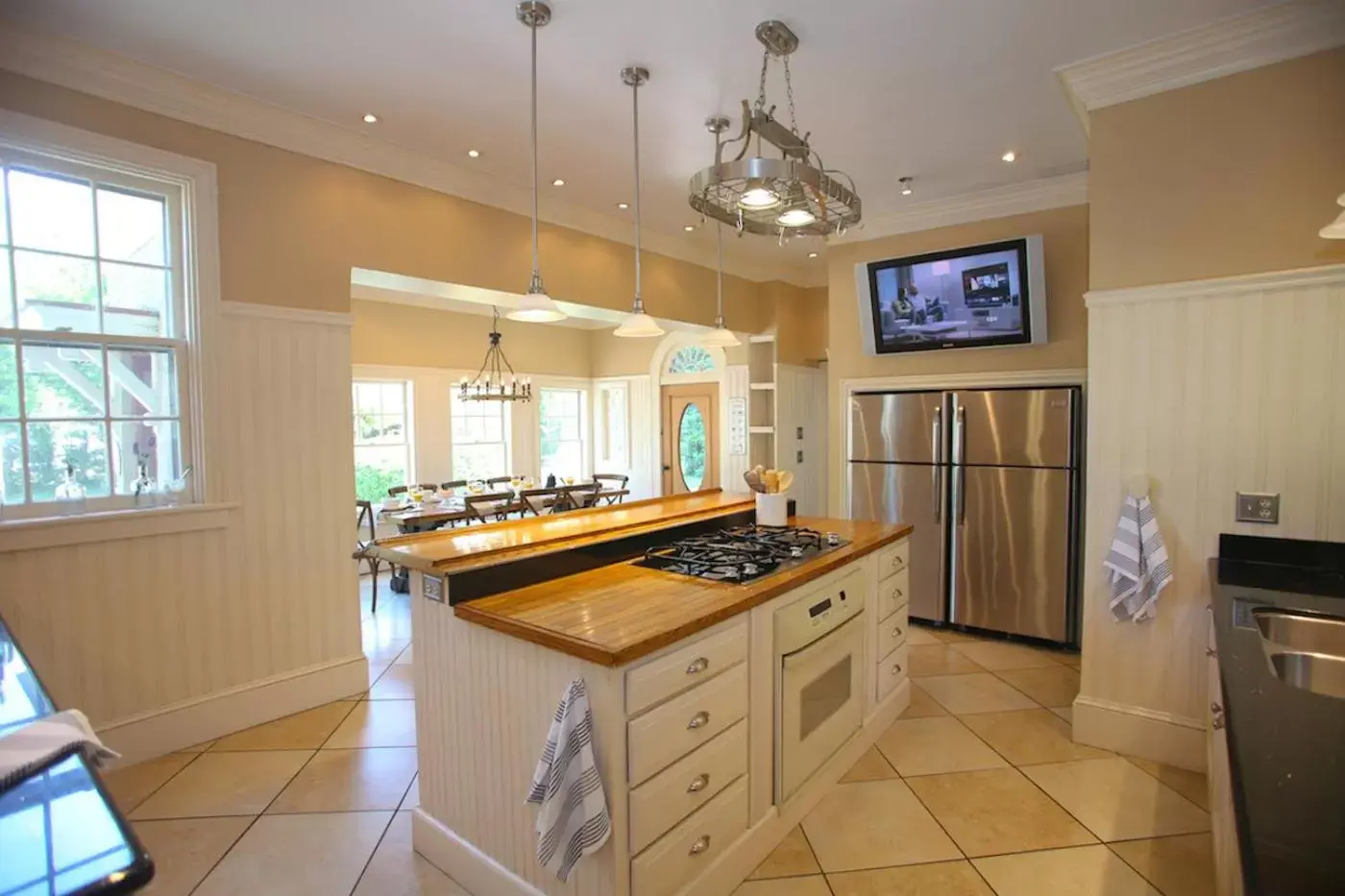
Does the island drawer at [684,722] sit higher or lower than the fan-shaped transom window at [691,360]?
lower

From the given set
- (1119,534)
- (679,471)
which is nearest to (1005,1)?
(1119,534)

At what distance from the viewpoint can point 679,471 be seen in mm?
7453

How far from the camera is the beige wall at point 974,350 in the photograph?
153 inches

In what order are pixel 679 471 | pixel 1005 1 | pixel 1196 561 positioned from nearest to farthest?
1. pixel 1005 1
2. pixel 1196 561
3. pixel 679 471

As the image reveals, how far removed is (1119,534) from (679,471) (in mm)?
5133

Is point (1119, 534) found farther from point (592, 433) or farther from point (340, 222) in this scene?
point (592, 433)

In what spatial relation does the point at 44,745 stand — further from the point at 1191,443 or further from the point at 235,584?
the point at 1191,443

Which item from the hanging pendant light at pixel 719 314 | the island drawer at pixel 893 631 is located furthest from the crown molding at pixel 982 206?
the island drawer at pixel 893 631

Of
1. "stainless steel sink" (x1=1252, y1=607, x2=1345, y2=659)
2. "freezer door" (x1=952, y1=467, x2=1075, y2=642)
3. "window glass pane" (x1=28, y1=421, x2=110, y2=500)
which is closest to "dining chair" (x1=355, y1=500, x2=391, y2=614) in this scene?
"window glass pane" (x1=28, y1=421, x2=110, y2=500)

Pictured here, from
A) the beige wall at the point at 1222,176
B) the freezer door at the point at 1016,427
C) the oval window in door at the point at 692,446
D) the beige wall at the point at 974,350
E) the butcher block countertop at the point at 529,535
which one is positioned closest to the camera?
the butcher block countertop at the point at 529,535

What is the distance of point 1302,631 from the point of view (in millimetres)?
1862

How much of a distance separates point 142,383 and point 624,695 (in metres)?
2.60

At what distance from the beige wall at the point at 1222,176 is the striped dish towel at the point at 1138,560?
933 millimetres

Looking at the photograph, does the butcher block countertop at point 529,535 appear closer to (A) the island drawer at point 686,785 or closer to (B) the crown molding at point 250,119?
(A) the island drawer at point 686,785
